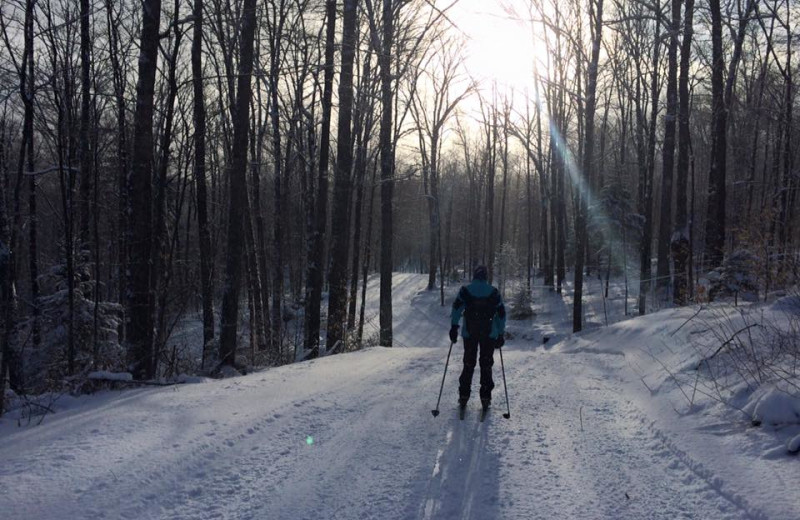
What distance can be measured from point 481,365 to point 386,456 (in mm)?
2230

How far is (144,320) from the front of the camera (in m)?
7.96

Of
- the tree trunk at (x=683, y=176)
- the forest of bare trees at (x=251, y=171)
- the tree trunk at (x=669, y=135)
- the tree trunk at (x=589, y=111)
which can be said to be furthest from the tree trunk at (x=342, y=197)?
the tree trunk at (x=669, y=135)

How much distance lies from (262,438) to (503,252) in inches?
1322

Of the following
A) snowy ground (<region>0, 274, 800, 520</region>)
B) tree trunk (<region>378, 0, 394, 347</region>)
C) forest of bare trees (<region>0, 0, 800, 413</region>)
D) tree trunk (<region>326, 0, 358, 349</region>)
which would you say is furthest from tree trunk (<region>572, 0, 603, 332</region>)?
snowy ground (<region>0, 274, 800, 520</region>)

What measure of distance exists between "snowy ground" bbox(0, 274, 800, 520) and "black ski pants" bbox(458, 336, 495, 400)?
0.29 m

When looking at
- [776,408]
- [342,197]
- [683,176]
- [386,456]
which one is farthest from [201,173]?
[683,176]

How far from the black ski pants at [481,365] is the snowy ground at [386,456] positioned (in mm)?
286

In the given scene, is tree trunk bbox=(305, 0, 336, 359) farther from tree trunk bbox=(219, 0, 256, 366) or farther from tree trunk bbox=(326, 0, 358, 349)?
tree trunk bbox=(219, 0, 256, 366)

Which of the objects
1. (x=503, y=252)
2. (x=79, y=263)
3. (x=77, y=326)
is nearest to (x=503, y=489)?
(x=77, y=326)

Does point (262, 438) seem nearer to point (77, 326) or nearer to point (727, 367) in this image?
point (727, 367)

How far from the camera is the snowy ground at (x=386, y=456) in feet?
11.6

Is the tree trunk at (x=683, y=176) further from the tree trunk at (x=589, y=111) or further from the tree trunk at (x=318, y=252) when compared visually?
the tree trunk at (x=318, y=252)

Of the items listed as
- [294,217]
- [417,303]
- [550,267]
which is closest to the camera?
[550,267]

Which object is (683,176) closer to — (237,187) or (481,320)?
(481,320)
